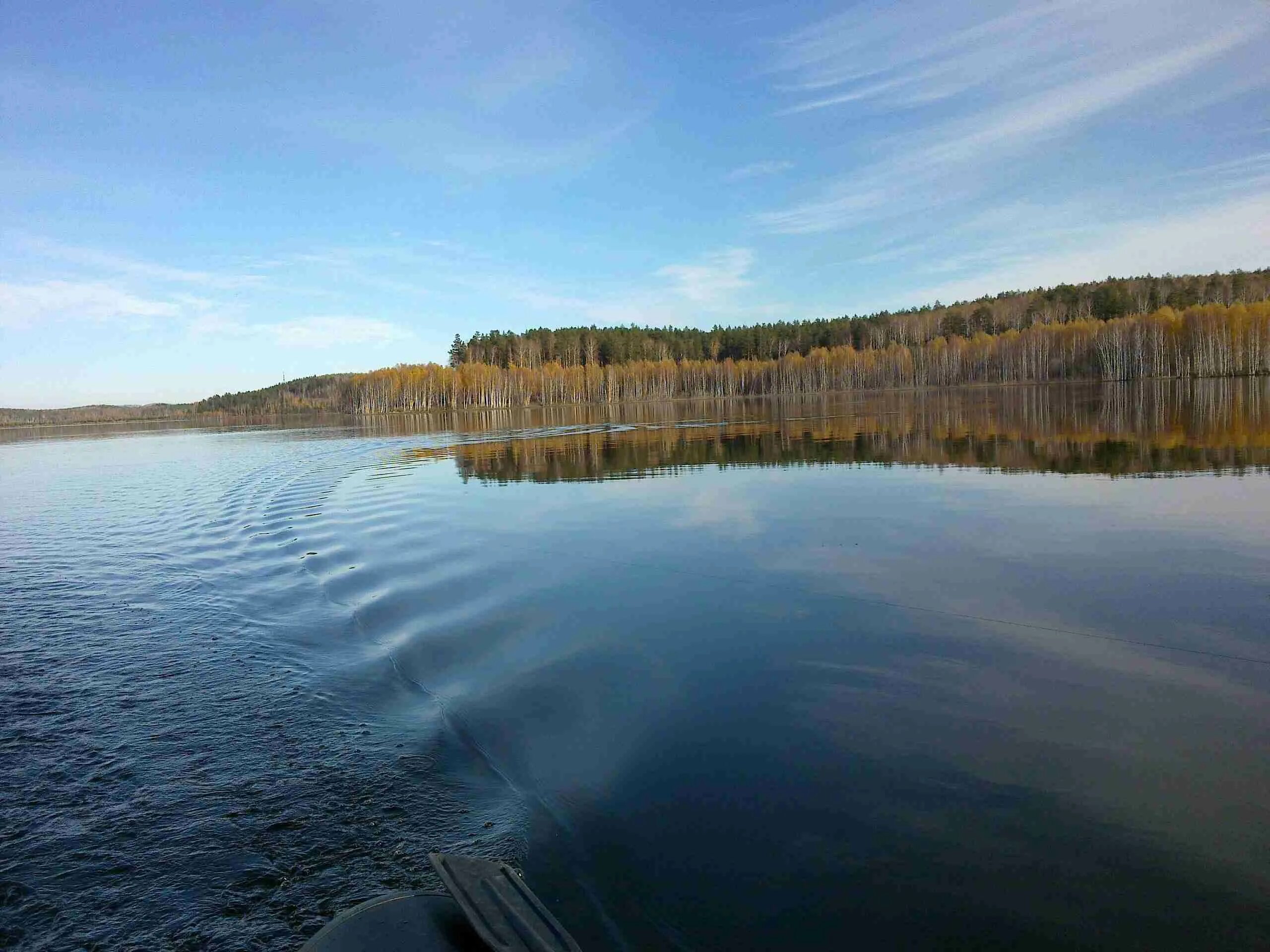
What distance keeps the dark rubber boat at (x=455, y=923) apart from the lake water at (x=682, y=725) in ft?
1.46

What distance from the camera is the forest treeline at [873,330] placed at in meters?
153

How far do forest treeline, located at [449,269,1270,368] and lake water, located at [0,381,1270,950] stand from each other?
146 metres

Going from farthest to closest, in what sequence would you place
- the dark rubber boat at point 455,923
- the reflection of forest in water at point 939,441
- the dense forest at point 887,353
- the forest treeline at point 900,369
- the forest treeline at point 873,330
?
the forest treeline at point 873,330 → the dense forest at point 887,353 → the forest treeline at point 900,369 → the reflection of forest in water at point 939,441 → the dark rubber boat at point 455,923

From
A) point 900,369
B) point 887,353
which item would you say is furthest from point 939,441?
point 887,353

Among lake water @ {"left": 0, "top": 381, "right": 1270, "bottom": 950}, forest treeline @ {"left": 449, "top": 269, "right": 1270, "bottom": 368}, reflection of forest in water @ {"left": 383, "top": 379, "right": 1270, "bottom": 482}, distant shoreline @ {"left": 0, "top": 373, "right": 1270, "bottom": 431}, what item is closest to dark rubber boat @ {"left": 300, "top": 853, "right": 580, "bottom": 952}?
lake water @ {"left": 0, "top": 381, "right": 1270, "bottom": 950}

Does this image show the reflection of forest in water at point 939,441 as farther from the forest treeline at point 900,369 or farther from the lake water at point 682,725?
the forest treeline at point 900,369

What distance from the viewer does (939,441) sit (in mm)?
27812

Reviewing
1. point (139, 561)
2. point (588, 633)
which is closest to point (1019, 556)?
point (588, 633)

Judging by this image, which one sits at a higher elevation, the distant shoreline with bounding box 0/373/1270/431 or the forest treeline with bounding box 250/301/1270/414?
the forest treeline with bounding box 250/301/1270/414

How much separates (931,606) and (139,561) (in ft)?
45.7

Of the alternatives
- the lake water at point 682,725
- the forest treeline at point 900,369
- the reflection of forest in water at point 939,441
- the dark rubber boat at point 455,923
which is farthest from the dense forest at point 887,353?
the dark rubber boat at point 455,923

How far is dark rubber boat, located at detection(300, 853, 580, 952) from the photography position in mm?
3166

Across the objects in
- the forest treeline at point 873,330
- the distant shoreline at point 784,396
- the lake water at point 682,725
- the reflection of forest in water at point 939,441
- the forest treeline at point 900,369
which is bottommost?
the lake water at point 682,725

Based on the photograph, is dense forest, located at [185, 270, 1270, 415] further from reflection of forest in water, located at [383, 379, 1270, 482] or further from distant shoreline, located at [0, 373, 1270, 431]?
reflection of forest in water, located at [383, 379, 1270, 482]
